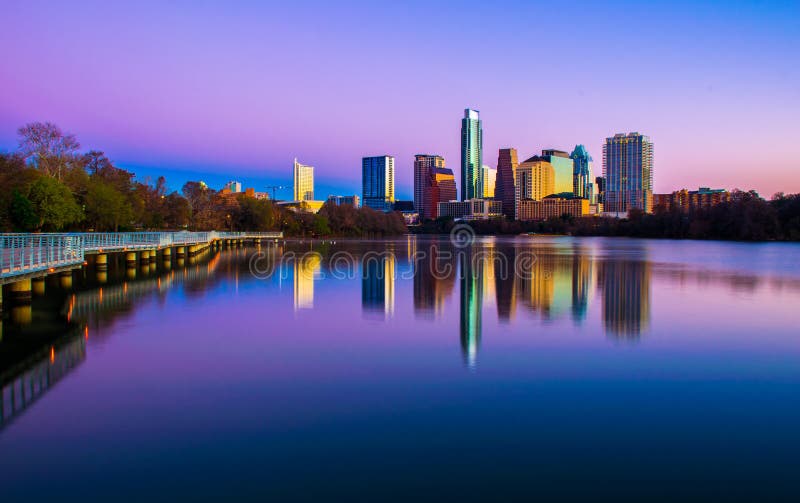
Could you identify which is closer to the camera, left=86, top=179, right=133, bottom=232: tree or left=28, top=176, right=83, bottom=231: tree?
left=28, top=176, right=83, bottom=231: tree

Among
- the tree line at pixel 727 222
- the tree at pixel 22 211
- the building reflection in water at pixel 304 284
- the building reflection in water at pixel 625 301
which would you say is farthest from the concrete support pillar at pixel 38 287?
the tree line at pixel 727 222

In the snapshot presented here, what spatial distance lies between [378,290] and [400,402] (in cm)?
1233

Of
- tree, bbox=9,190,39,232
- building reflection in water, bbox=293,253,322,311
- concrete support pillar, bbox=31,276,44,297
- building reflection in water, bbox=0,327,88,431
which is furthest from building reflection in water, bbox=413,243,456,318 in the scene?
tree, bbox=9,190,39,232

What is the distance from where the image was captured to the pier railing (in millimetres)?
13812

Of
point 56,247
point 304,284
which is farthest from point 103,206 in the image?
point 56,247

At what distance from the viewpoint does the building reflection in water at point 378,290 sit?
51.1 ft

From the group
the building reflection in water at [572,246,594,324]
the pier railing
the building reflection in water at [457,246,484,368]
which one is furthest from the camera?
the building reflection in water at [572,246,594,324]

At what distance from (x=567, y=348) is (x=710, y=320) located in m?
5.41

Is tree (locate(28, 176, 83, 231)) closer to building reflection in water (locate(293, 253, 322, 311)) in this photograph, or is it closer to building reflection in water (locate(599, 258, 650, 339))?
building reflection in water (locate(293, 253, 322, 311))

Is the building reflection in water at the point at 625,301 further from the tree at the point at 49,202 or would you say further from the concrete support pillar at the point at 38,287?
the tree at the point at 49,202

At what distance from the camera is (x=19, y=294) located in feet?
47.8

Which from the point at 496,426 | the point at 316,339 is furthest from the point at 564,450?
the point at 316,339

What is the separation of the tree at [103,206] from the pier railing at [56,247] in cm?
687

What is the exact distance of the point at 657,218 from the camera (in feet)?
322
